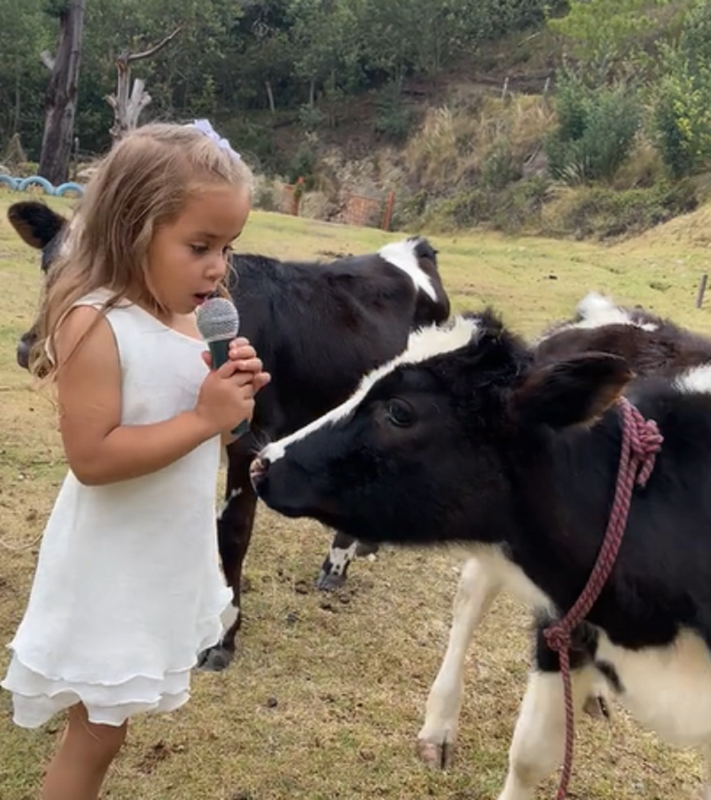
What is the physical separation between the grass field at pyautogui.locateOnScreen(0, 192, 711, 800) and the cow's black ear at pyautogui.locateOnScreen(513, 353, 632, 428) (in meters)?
1.54

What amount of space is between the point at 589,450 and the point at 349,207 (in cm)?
3004

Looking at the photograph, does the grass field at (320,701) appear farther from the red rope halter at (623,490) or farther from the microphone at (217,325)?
the microphone at (217,325)

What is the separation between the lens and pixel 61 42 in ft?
65.1

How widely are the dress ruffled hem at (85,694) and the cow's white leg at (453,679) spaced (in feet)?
4.32

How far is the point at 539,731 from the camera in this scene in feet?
9.04

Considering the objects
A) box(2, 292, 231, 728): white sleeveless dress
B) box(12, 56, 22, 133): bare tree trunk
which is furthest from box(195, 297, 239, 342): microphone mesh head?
box(12, 56, 22, 133): bare tree trunk

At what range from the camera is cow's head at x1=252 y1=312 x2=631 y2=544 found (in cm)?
216

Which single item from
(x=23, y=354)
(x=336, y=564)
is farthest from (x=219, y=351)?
(x=336, y=564)

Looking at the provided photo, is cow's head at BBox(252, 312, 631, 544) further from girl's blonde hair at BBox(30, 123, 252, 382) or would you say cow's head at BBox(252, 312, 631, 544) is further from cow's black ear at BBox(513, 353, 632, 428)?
girl's blonde hair at BBox(30, 123, 252, 382)

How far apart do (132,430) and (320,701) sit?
1.89m

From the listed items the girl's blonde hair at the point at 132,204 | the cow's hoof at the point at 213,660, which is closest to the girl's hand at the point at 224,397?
the girl's blonde hair at the point at 132,204

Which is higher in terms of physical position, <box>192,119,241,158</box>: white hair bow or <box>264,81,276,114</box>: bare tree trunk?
<box>192,119,241,158</box>: white hair bow

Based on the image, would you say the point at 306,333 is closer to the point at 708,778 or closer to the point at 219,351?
the point at 219,351

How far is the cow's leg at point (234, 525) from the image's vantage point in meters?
3.66
